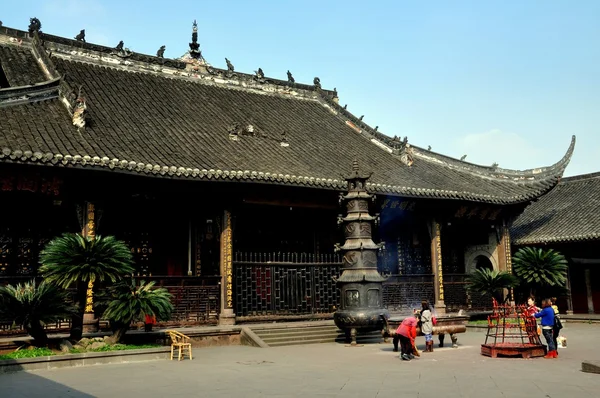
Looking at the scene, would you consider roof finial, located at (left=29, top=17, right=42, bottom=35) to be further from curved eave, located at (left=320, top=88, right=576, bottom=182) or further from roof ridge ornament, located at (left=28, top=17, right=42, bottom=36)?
curved eave, located at (left=320, top=88, right=576, bottom=182)

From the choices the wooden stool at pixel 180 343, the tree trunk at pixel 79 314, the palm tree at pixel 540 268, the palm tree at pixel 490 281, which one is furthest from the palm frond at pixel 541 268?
the tree trunk at pixel 79 314

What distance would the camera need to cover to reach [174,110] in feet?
56.1

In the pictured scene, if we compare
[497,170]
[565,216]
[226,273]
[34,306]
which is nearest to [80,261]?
[34,306]

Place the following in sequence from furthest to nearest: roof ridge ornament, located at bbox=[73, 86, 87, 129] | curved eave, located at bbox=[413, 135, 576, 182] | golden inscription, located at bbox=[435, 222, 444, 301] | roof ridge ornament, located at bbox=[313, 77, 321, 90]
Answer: roof ridge ornament, located at bbox=[313, 77, 321, 90], curved eave, located at bbox=[413, 135, 576, 182], golden inscription, located at bbox=[435, 222, 444, 301], roof ridge ornament, located at bbox=[73, 86, 87, 129]

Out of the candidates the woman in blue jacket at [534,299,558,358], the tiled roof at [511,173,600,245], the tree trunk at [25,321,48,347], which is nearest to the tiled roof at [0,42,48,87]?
the tree trunk at [25,321,48,347]

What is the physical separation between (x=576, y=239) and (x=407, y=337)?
42.3 feet

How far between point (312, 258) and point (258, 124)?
4.77 metres

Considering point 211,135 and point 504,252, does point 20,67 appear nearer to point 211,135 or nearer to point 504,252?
point 211,135

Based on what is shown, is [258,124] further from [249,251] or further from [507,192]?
[507,192]

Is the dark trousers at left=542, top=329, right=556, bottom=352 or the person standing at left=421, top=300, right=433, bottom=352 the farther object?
the person standing at left=421, top=300, right=433, bottom=352

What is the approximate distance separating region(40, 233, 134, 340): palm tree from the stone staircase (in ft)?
12.3

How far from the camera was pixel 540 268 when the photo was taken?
60.7 feet

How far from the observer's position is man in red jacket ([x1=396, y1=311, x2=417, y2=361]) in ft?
32.8

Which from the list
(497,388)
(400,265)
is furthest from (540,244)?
(497,388)
